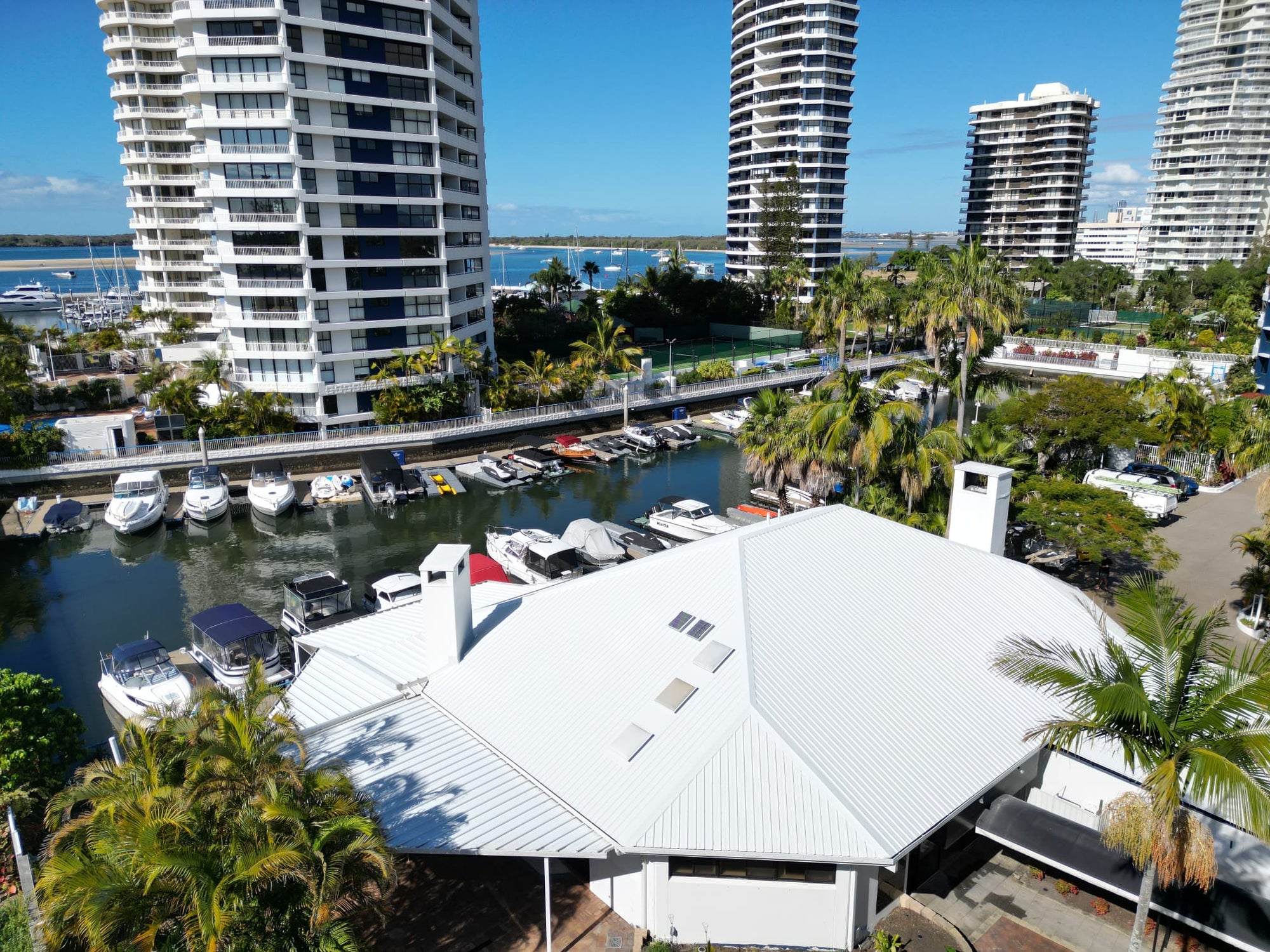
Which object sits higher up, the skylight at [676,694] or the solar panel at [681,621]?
the solar panel at [681,621]

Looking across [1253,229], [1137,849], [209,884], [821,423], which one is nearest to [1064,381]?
[821,423]

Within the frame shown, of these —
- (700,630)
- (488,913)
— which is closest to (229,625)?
(488,913)

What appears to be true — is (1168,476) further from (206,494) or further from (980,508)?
(206,494)

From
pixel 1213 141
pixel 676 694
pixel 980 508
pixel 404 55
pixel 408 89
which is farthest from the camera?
pixel 1213 141

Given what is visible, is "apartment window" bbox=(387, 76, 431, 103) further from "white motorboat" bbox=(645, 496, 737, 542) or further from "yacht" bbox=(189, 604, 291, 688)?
"yacht" bbox=(189, 604, 291, 688)

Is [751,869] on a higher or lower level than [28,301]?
lower

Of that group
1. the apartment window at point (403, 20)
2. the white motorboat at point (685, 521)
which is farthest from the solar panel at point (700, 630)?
the apartment window at point (403, 20)

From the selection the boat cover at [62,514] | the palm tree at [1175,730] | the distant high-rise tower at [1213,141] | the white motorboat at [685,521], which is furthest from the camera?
the distant high-rise tower at [1213,141]

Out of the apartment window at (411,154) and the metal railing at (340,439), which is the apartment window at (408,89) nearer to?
the apartment window at (411,154)
